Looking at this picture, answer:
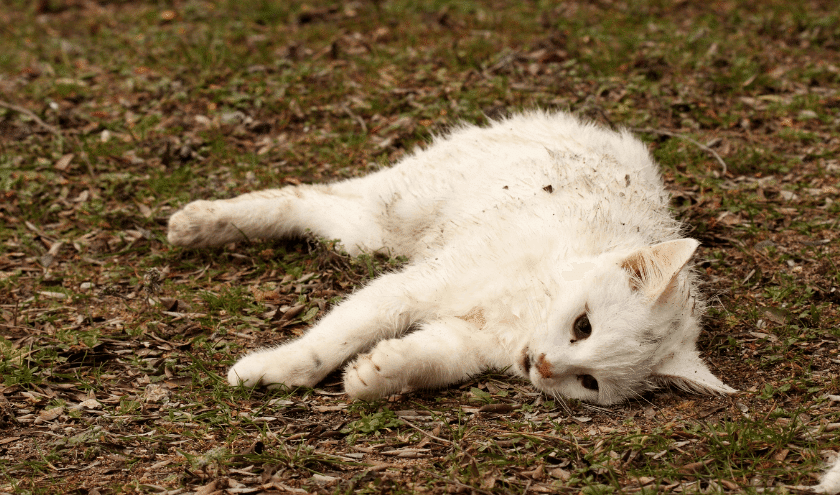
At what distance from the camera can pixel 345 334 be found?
144 inches

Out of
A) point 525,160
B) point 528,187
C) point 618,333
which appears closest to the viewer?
point 618,333

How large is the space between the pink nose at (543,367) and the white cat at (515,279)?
13 millimetres

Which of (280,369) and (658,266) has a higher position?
(658,266)

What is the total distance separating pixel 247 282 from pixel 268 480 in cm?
194

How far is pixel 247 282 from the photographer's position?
465 centimetres

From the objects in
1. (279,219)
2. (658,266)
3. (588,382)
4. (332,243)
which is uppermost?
(658,266)

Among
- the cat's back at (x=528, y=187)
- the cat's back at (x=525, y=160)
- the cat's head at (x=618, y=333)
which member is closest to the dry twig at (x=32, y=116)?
the cat's back at (x=528, y=187)

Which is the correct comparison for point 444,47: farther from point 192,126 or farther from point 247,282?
point 247,282

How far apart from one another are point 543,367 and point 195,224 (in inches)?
101

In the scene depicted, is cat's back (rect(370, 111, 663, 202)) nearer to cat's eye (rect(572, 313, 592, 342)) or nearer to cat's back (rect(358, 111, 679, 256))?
cat's back (rect(358, 111, 679, 256))

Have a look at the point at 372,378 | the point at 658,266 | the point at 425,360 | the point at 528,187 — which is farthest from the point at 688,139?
the point at 372,378

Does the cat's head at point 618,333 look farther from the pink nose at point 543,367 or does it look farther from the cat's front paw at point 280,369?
the cat's front paw at point 280,369

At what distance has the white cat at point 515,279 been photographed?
3.31 metres

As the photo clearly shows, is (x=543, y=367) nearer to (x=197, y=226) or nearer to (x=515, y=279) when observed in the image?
(x=515, y=279)
